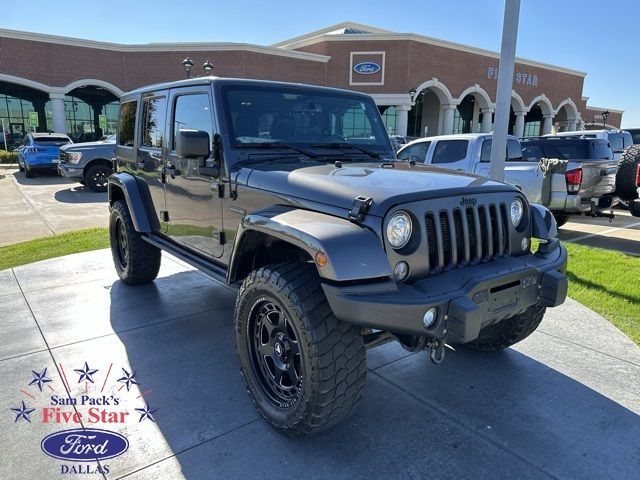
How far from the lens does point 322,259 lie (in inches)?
87.4

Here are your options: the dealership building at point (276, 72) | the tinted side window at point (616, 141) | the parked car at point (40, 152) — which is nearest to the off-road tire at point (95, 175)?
the parked car at point (40, 152)

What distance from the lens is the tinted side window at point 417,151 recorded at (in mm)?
9055

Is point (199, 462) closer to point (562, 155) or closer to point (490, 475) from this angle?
point (490, 475)

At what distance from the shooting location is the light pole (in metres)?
5.78

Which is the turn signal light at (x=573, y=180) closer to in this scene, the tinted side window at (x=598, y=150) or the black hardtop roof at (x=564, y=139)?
the tinted side window at (x=598, y=150)

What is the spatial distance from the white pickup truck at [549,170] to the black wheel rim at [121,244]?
4.83 m

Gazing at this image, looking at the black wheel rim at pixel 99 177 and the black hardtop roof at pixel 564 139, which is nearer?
the black hardtop roof at pixel 564 139

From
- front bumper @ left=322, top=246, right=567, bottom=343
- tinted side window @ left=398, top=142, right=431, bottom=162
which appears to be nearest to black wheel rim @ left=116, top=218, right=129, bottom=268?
front bumper @ left=322, top=246, right=567, bottom=343

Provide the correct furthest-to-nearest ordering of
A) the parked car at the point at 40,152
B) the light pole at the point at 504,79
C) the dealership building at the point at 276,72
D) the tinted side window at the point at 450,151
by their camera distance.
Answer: the dealership building at the point at 276,72, the parked car at the point at 40,152, the tinted side window at the point at 450,151, the light pole at the point at 504,79

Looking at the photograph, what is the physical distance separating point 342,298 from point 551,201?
6963 mm

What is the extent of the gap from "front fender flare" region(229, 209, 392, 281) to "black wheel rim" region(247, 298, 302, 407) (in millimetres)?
437

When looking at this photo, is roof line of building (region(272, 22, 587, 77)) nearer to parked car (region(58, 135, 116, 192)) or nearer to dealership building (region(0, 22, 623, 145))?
dealership building (region(0, 22, 623, 145))

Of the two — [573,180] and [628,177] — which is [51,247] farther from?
[628,177]

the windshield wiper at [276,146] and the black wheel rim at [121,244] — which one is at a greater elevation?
the windshield wiper at [276,146]
